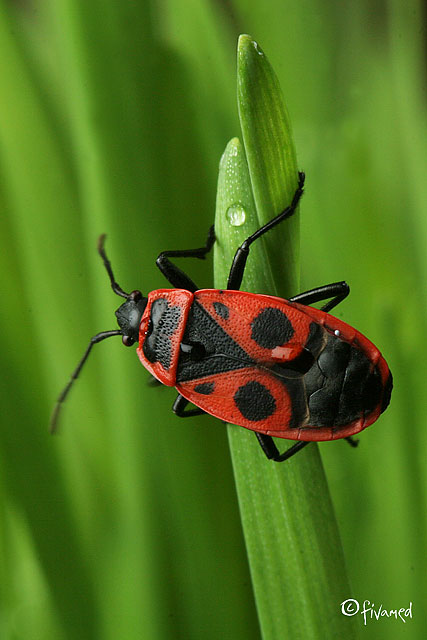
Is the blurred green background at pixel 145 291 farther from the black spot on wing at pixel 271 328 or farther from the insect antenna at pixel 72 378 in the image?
the black spot on wing at pixel 271 328

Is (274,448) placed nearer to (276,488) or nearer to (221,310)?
(276,488)

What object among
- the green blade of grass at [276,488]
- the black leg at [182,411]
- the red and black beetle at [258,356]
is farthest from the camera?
the black leg at [182,411]

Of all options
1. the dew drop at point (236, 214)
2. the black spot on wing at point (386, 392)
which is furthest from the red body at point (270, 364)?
the dew drop at point (236, 214)

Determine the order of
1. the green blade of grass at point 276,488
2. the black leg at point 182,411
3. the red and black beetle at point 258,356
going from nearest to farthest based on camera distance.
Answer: the green blade of grass at point 276,488 → the red and black beetle at point 258,356 → the black leg at point 182,411

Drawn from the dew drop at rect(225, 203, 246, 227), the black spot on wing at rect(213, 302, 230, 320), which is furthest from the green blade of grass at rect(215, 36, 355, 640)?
the black spot on wing at rect(213, 302, 230, 320)

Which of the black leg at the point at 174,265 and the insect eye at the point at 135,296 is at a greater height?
the black leg at the point at 174,265

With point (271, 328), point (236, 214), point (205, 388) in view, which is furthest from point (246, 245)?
point (205, 388)

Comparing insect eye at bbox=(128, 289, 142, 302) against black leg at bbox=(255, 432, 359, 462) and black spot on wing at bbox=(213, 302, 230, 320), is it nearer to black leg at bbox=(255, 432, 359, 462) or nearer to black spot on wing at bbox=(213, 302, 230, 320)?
black spot on wing at bbox=(213, 302, 230, 320)
